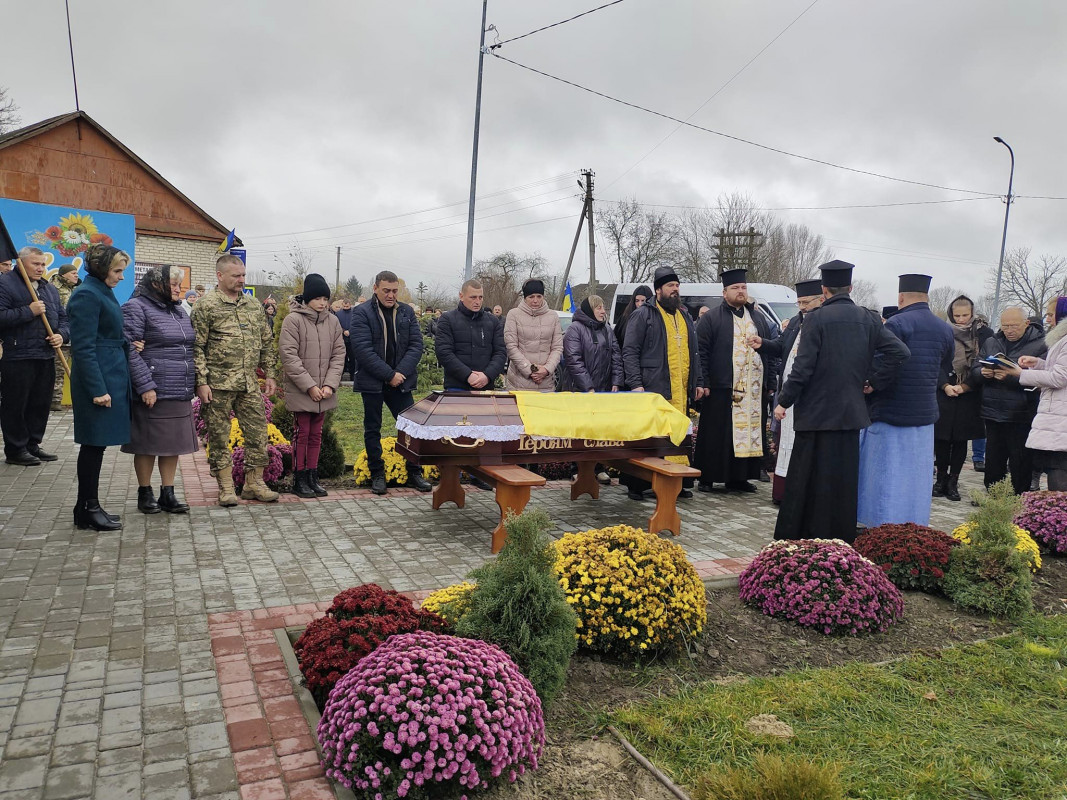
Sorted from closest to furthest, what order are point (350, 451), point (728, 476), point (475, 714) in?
1. point (475, 714)
2. point (728, 476)
3. point (350, 451)

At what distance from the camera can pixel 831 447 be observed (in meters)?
5.58

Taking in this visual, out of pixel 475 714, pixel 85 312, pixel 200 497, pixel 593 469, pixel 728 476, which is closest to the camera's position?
pixel 475 714

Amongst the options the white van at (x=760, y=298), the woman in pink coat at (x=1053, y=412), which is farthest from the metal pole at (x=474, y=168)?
the woman in pink coat at (x=1053, y=412)

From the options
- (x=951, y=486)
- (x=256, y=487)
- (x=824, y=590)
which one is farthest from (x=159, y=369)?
(x=951, y=486)

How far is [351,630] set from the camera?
329cm

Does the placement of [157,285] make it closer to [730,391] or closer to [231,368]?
[231,368]

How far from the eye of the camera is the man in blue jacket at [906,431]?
597 cm

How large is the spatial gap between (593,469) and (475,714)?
4.89 m

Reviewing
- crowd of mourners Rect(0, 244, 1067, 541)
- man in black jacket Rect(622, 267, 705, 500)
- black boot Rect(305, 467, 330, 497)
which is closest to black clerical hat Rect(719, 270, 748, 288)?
crowd of mourners Rect(0, 244, 1067, 541)

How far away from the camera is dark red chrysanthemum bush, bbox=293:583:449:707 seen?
10.3 feet

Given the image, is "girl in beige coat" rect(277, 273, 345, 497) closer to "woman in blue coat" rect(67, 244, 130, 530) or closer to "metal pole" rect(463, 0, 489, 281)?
"woman in blue coat" rect(67, 244, 130, 530)

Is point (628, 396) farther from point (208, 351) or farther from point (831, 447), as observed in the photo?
point (208, 351)

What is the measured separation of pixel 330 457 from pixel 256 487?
51.3 inches

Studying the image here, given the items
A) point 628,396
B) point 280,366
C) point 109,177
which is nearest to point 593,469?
point 628,396
